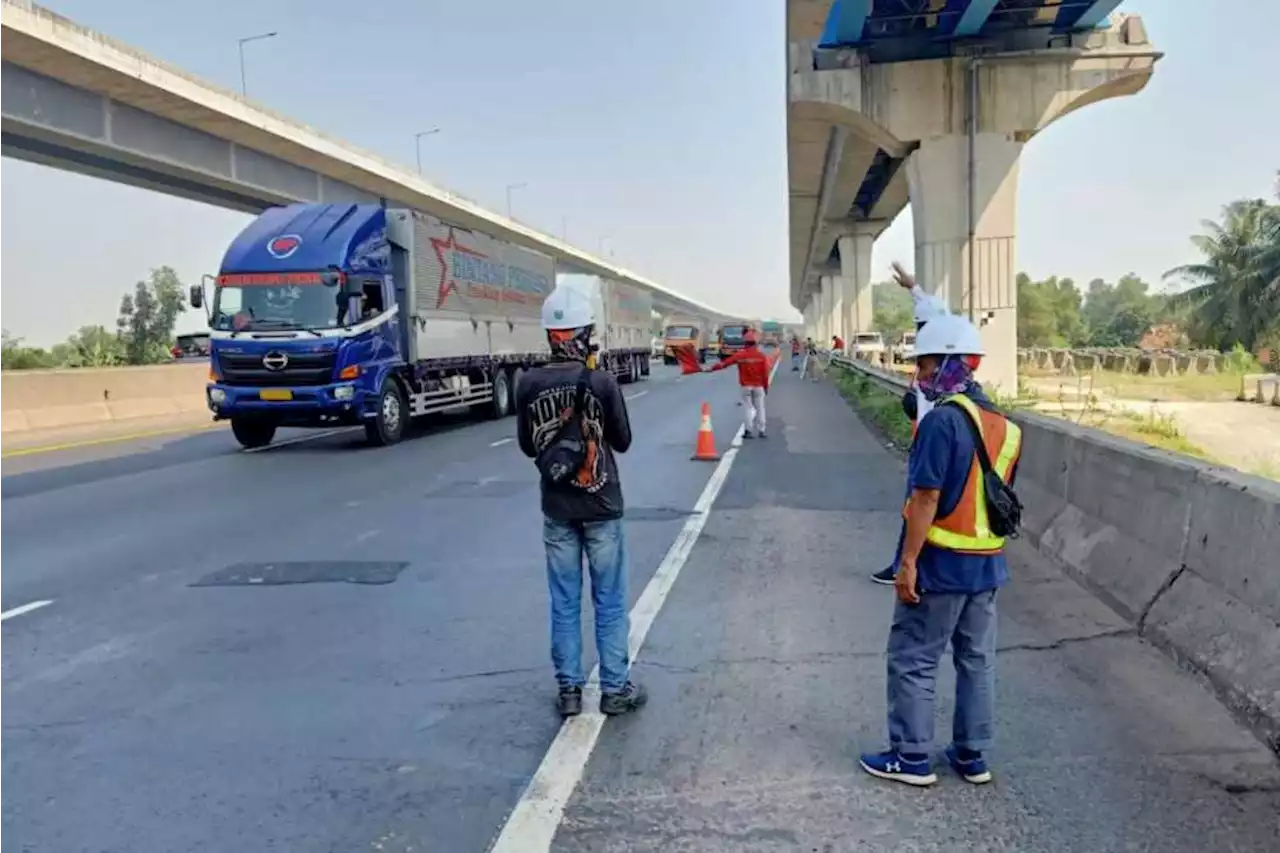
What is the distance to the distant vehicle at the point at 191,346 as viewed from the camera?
135 ft

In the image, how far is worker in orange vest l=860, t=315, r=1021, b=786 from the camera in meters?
4.04

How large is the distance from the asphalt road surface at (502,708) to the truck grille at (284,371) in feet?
21.9

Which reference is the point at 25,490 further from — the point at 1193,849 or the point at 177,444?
the point at 1193,849

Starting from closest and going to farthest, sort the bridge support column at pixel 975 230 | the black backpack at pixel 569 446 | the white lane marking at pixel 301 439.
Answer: the black backpack at pixel 569 446
the white lane marking at pixel 301 439
the bridge support column at pixel 975 230

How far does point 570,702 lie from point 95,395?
22019 millimetres

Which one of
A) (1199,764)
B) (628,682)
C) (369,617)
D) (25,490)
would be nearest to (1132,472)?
(1199,764)

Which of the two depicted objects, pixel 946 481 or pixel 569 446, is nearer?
pixel 946 481

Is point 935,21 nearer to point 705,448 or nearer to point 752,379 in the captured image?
point 752,379

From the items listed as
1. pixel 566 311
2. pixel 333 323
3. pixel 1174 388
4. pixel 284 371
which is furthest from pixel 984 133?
pixel 566 311

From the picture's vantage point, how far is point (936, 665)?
13.8 ft

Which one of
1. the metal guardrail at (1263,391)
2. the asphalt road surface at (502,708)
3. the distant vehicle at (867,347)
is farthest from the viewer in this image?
the distant vehicle at (867,347)

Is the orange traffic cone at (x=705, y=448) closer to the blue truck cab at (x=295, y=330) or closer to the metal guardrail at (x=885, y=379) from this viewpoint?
the metal guardrail at (x=885, y=379)

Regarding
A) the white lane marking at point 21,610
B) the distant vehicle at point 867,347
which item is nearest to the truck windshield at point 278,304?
the white lane marking at point 21,610

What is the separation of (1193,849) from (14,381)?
74.6 ft
